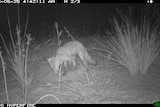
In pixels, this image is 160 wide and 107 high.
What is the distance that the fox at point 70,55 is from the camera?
113 inches

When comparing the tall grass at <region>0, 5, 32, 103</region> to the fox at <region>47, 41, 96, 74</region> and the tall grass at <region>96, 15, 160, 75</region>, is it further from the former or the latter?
the tall grass at <region>96, 15, 160, 75</region>

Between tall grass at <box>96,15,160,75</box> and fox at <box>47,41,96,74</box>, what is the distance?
223mm

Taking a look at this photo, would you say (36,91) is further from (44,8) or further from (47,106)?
(44,8)

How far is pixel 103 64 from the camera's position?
9.57 feet

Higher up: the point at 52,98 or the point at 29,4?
the point at 29,4

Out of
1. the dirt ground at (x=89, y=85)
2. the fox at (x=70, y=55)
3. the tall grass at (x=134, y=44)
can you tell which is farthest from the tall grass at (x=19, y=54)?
the tall grass at (x=134, y=44)

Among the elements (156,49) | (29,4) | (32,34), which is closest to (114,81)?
(156,49)

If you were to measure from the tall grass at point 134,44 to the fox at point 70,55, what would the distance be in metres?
0.22

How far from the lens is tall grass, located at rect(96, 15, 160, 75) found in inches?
113

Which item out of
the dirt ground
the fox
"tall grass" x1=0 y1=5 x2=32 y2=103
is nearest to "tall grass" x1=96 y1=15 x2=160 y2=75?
the dirt ground

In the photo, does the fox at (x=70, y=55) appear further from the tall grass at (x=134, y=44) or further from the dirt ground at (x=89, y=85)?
the tall grass at (x=134, y=44)

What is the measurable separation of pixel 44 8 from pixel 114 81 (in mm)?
997

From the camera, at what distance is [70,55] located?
9.46ft

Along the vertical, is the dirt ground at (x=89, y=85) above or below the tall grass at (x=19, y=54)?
below
